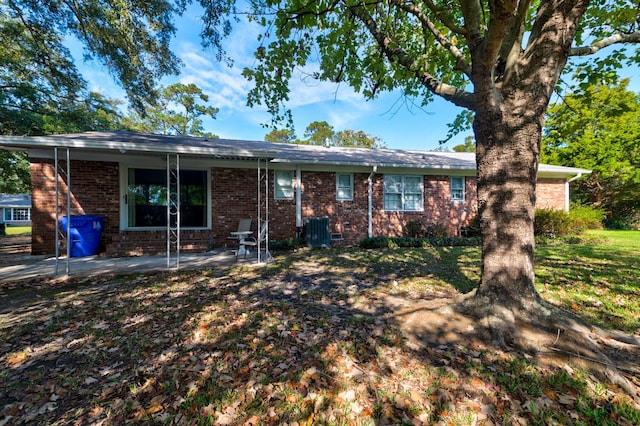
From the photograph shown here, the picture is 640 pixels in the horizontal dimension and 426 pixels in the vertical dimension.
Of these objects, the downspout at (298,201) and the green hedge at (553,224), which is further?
the green hedge at (553,224)

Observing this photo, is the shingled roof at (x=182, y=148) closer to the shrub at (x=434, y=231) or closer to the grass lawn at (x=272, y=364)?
the shrub at (x=434, y=231)

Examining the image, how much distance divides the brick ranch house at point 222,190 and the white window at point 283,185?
4 centimetres

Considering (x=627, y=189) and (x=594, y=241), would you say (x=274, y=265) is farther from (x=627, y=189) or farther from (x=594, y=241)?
(x=627, y=189)

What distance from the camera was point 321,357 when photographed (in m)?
2.82

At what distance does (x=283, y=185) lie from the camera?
33.8 feet

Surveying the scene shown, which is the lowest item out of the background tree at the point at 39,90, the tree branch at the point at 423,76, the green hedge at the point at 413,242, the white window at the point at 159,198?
the green hedge at the point at 413,242

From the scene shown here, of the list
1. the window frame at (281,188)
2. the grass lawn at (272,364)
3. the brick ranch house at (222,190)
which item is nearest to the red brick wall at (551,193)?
the brick ranch house at (222,190)

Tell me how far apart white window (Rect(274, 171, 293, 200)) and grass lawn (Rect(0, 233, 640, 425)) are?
18.3 feet

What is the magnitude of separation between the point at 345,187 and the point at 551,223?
30.7 ft

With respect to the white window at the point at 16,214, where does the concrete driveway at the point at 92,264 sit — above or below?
below

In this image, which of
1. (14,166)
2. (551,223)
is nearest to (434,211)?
(551,223)

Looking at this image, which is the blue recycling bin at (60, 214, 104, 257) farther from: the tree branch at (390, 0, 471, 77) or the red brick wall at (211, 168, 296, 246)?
the tree branch at (390, 0, 471, 77)

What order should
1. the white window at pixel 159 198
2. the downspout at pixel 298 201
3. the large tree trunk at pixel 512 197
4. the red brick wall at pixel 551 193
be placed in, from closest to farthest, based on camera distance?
the large tree trunk at pixel 512 197 < the white window at pixel 159 198 < the downspout at pixel 298 201 < the red brick wall at pixel 551 193

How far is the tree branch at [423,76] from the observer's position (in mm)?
3807
